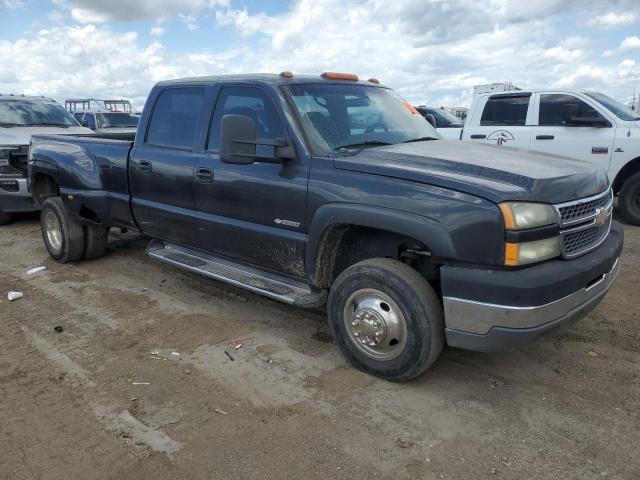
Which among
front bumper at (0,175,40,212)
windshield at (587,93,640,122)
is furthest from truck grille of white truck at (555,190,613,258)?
front bumper at (0,175,40,212)

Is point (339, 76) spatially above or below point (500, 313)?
above

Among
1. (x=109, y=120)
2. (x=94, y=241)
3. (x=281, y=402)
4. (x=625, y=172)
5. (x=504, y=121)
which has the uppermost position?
(x=504, y=121)

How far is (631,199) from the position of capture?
7797 millimetres

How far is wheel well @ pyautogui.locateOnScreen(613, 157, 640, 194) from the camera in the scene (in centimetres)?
783

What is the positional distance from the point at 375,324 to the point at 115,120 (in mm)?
13799

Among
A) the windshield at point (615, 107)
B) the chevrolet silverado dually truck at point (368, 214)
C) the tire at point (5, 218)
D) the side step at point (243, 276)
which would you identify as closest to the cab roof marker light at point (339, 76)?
the chevrolet silverado dually truck at point (368, 214)

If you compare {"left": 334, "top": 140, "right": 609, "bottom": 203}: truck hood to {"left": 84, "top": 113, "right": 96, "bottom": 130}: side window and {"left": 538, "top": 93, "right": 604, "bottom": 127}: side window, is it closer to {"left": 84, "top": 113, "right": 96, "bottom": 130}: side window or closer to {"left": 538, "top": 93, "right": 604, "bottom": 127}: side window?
{"left": 538, "top": 93, "right": 604, "bottom": 127}: side window

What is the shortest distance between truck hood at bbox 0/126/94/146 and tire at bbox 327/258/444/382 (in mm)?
6381

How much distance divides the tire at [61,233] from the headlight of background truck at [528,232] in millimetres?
4785

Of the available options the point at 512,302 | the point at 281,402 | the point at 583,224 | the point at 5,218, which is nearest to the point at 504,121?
the point at 583,224

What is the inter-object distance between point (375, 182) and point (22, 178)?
20.6 feet

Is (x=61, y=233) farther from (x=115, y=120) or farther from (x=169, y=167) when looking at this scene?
(x=115, y=120)

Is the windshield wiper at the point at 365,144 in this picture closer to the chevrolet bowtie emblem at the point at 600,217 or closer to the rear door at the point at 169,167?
the rear door at the point at 169,167

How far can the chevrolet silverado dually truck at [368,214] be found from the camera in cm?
285
